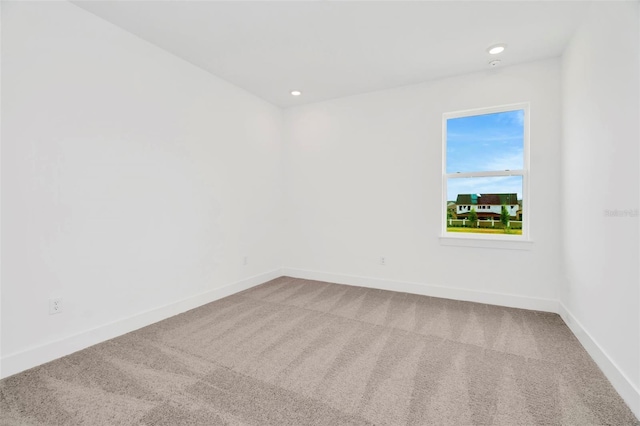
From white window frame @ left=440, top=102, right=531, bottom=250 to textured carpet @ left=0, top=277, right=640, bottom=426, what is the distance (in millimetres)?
787

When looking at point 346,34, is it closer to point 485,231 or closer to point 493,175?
point 493,175

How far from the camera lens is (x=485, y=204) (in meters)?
3.48

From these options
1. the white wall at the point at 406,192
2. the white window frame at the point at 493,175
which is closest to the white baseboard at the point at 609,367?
the white wall at the point at 406,192

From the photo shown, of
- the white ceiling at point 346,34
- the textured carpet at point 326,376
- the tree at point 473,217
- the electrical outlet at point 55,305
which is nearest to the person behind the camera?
the textured carpet at point 326,376

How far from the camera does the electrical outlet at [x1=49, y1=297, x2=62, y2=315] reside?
2.12 metres

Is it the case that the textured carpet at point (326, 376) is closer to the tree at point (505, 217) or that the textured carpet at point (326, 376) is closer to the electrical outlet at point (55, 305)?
the electrical outlet at point (55, 305)

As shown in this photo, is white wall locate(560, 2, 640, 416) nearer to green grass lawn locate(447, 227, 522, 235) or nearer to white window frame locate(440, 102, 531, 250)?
white window frame locate(440, 102, 531, 250)

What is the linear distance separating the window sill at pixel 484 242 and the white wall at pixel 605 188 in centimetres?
45

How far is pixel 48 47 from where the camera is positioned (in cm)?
210

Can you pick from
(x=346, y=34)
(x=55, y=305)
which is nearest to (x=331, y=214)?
(x=346, y=34)

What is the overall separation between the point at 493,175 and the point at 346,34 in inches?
90.1

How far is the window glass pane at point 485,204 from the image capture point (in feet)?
10.9

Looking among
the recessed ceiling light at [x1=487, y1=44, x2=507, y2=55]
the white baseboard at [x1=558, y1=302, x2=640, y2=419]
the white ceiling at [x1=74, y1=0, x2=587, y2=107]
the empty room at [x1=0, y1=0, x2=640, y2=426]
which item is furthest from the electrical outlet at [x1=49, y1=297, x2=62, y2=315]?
the recessed ceiling light at [x1=487, y1=44, x2=507, y2=55]

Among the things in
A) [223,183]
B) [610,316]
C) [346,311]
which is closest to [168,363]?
[346,311]
